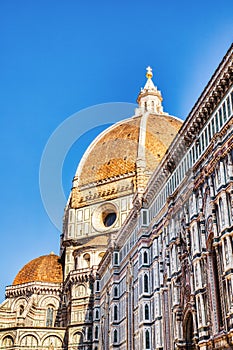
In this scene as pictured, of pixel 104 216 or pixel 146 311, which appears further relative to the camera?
pixel 104 216

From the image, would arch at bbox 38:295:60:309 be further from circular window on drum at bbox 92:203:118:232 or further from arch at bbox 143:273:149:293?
arch at bbox 143:273:149:293

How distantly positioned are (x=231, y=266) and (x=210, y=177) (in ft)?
21.3

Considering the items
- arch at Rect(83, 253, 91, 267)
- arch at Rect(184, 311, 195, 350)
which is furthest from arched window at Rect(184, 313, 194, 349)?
arch at Rect(83, 253, 91, 267)

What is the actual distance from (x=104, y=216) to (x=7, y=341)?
23434mm

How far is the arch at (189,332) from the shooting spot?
31.5m

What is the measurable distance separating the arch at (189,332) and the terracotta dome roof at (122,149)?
145 ft

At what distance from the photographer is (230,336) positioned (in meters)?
24.6

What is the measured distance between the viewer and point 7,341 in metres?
61.9

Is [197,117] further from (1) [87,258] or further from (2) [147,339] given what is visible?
(1) [87,258]

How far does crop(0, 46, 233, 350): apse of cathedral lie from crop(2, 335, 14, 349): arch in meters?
0.12

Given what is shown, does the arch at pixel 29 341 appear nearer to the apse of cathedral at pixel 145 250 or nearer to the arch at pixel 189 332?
the apse of cathedral at pixel 145 250

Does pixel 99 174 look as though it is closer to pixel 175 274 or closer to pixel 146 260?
pixel 146 260

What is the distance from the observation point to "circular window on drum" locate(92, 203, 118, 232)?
74.2 meters

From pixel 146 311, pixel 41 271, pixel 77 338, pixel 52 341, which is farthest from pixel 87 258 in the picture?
pixel 146 311
